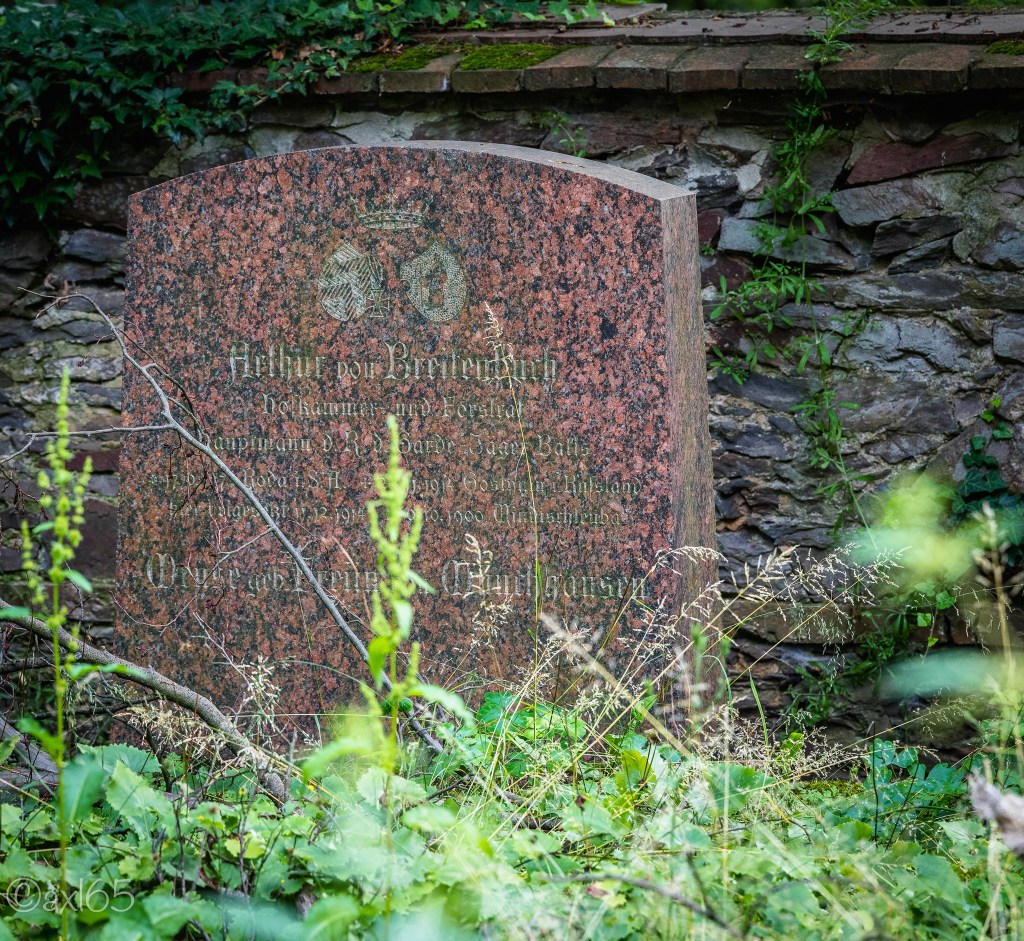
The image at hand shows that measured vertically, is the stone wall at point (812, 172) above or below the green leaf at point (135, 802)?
above

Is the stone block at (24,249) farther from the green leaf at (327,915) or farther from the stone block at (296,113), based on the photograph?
the green leaf at (327,915)

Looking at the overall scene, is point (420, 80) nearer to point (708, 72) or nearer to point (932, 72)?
point (708, 72)

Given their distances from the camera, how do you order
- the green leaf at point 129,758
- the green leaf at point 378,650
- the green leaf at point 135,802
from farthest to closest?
the green leaf at point 129,758, the green leaf at point 135,802, the green leaf at point 378,650

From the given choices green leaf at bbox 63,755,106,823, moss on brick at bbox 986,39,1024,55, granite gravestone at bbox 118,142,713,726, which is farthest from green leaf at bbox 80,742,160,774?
moss on brick at bbox 986,39,1024,55

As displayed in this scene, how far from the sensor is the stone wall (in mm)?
4105

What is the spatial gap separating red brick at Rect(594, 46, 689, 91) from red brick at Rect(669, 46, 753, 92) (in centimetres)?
4

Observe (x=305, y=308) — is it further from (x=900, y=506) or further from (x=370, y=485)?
(x=900, y=506)

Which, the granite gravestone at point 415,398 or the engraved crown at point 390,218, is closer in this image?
the granite gravestone at point 415,398

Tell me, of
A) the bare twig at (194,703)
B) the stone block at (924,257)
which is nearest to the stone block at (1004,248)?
the stone block at (924,257)

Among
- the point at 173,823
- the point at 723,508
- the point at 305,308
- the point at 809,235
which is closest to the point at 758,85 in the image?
the point at 809,235

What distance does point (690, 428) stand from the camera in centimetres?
316

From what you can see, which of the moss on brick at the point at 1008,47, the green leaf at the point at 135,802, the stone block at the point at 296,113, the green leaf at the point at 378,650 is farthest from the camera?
the stone block at the point at 296,113

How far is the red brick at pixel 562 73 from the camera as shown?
4298 mm

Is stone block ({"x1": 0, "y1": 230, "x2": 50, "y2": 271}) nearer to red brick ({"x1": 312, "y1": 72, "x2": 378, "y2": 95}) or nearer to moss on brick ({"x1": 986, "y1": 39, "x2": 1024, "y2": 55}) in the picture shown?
red brick ({"x1": 312, "y1": 72, "x2": 378, "y2": 95})
